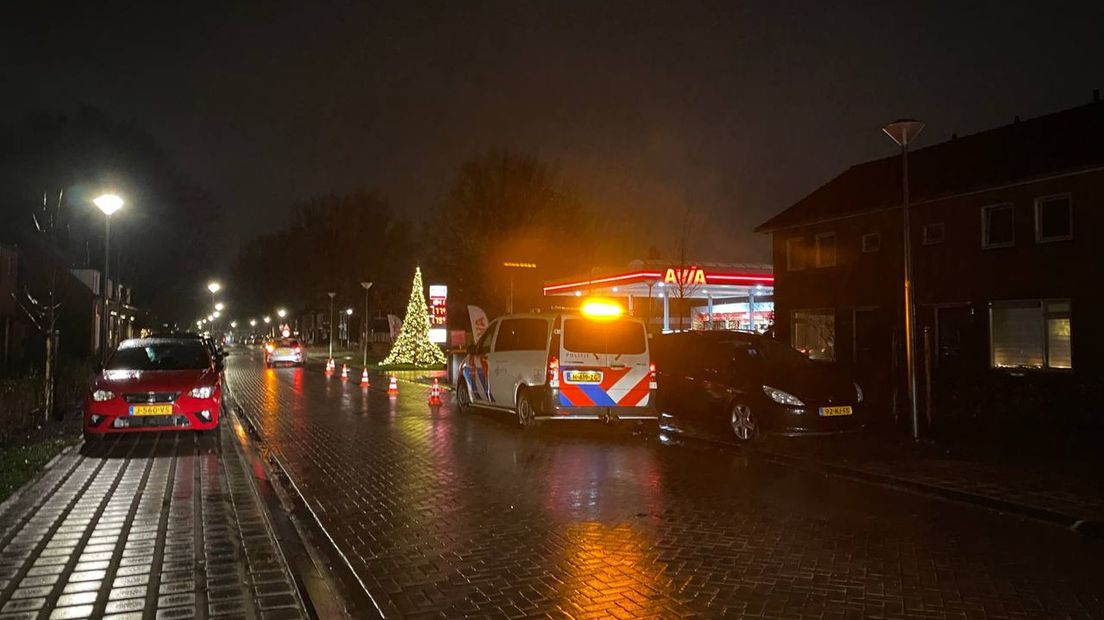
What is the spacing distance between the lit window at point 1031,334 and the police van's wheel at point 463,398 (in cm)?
1269

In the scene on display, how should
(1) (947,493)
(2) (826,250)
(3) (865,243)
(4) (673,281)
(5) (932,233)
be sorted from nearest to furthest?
(1) (947,493)
(5) (932,233)
(3) (865,243)
(2) (826,250)
(4) (673,281)

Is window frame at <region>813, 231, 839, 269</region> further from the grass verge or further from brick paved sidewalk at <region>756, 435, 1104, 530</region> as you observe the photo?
the grass verge

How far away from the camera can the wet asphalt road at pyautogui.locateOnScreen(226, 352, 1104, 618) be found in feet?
16.8

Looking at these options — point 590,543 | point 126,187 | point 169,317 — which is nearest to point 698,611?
point 590,543

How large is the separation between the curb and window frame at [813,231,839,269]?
1490 centimetres

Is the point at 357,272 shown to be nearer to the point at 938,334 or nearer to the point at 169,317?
the point at 169,317

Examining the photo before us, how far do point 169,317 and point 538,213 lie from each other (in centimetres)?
2245

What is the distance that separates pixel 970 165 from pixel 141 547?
21.6 metres

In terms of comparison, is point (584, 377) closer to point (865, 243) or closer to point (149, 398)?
point (149, 398)

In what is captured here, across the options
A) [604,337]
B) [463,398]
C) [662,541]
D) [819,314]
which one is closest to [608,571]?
[662,541]

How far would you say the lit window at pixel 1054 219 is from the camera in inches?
724

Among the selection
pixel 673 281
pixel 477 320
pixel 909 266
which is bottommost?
pixel 477 320

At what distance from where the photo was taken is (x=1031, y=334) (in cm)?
1936

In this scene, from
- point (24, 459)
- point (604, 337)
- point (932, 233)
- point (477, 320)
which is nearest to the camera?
point (24, 459)
